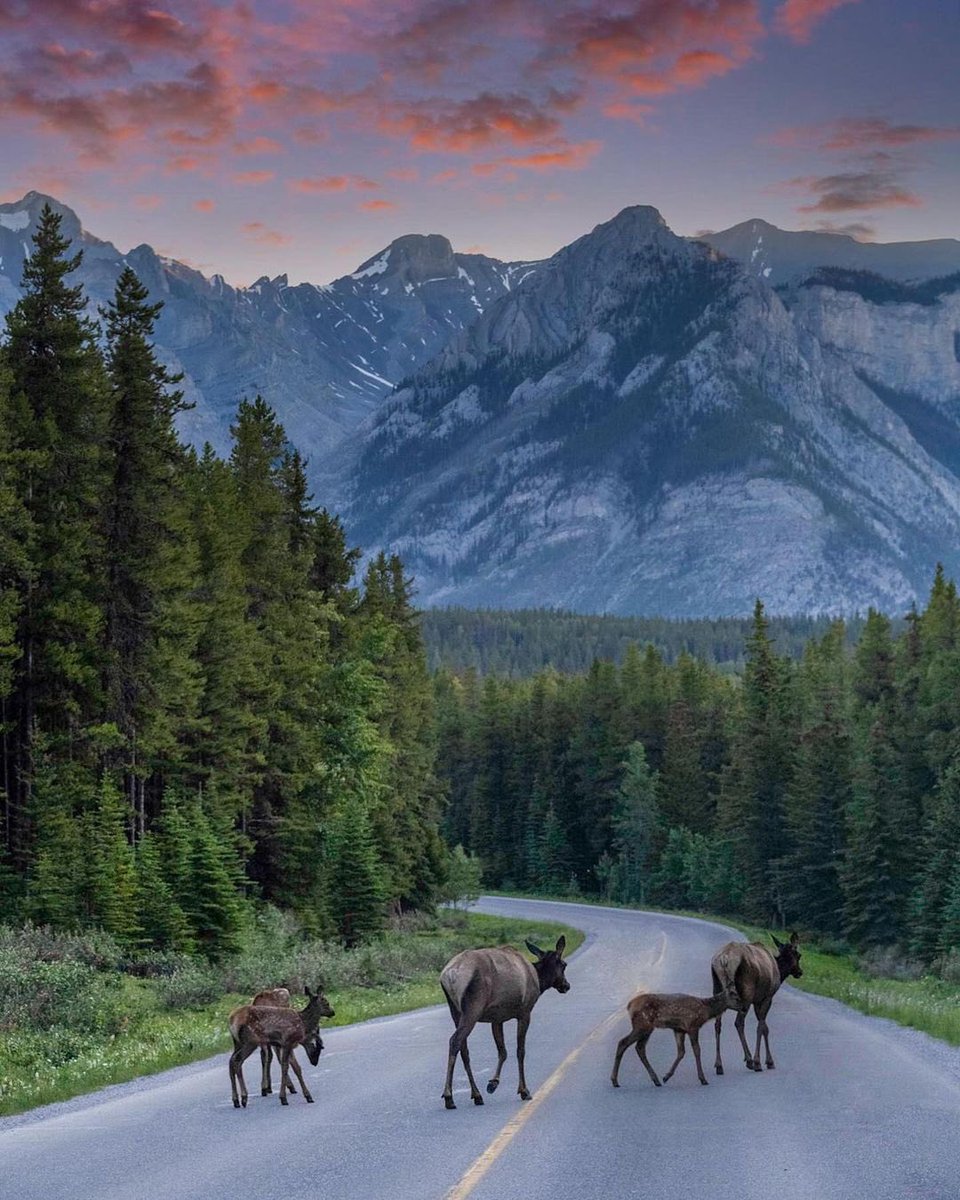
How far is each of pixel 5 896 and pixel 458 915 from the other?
47765 mm

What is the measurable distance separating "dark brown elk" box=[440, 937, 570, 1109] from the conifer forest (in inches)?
746

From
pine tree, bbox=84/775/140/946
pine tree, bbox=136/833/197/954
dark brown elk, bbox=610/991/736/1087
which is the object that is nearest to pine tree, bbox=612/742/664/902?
pine tree, bbox=136/833/197/954

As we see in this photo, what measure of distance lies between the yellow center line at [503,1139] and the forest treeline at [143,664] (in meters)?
17.3

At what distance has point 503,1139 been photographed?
39.3ft

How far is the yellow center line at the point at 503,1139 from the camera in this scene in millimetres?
10063

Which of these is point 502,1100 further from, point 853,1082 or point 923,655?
point 923,655

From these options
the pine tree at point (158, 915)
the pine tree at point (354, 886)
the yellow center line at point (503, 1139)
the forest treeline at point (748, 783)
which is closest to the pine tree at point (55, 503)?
the pine tree at point (158, 915)

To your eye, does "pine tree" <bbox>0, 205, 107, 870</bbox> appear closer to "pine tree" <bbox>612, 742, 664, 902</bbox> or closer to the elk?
the elk

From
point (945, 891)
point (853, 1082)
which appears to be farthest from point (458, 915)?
point (853, 1082)

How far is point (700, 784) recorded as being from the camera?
111562 mm

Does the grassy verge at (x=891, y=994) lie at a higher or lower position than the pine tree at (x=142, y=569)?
lower

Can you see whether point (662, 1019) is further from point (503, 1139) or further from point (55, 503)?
point (55, 503)

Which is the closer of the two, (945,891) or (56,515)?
(56,515)

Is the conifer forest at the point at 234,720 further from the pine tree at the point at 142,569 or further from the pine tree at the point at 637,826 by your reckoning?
the pine tree at the point at 637,826
